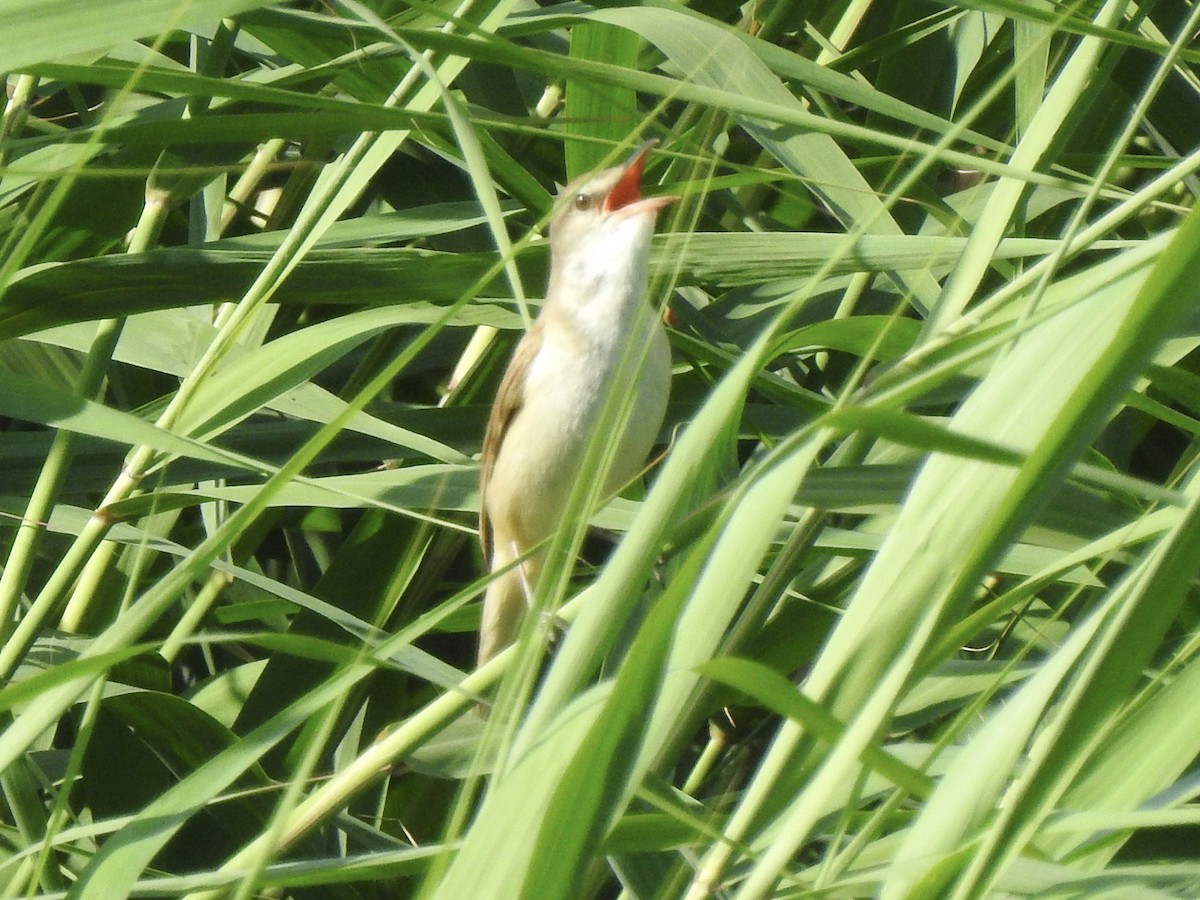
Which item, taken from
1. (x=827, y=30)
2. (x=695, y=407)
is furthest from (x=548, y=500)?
(x=827, y=30)

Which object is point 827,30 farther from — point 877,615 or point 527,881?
point 527,881

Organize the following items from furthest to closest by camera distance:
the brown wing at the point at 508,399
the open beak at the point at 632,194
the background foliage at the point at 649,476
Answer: the brown wing at the point at 508,399
the open beak at the point at 632,194
the background foliage at the point at 649,476

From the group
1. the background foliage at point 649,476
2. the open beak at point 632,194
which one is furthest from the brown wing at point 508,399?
the open beak at point 632,194

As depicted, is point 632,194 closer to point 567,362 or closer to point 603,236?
point 603,236

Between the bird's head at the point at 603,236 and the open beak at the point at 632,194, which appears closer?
the open beak at the point at 632,194

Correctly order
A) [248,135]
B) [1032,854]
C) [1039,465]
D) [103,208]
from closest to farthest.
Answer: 1. [1039,465]
2. [1032,854]
3. [248,135]
4. [103,208]

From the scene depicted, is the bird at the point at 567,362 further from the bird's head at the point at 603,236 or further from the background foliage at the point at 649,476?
the background foliage at the point at 649,476

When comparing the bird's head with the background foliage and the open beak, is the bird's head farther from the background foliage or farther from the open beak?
the background foliage

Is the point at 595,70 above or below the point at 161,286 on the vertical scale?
above
